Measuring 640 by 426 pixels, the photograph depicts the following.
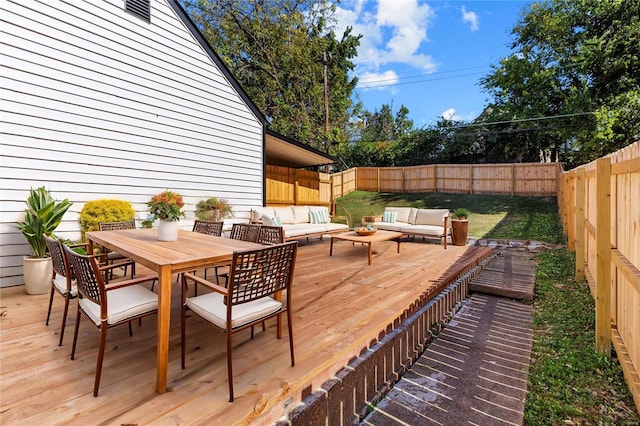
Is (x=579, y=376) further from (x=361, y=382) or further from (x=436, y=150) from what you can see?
(x=436, y=150)

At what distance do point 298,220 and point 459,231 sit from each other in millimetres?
3847

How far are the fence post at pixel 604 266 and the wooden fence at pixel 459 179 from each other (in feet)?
38.1

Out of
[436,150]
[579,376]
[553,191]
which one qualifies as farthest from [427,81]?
[579,376]

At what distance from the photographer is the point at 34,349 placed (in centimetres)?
217

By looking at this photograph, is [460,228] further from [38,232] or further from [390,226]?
[38,232]

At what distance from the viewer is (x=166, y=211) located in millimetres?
2588

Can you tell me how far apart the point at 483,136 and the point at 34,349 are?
1827 centimetres

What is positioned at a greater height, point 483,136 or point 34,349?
point 483,136

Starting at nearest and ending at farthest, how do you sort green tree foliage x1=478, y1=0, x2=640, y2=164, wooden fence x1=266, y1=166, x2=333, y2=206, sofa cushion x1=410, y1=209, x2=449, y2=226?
sofa cushion x1=410, y1=209, x2=449, y2=226
wooden fence x1=266, y1=166, x2=333, y2=206
green tree foliage x1=478, y1=0, x2=640, y2=164

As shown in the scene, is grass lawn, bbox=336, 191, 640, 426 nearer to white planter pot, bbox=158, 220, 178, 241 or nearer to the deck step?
the deck step

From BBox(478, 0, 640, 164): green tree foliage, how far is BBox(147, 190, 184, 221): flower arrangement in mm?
14230

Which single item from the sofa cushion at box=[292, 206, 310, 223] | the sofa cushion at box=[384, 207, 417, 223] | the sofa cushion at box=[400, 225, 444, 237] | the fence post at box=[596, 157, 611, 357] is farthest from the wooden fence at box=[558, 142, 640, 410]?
the sofa cushion at box=[292, 206, 310, 223]

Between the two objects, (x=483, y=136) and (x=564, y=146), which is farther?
(x=483, y=136)

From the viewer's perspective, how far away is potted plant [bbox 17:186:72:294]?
3445 mm
